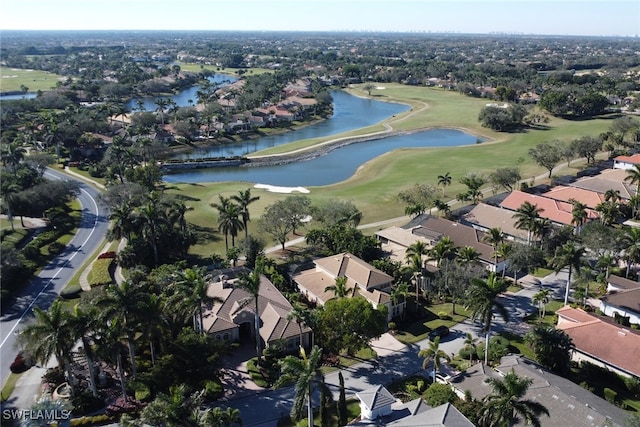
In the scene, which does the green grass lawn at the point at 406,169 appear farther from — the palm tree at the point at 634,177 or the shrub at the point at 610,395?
the shrub at the point at 610,395

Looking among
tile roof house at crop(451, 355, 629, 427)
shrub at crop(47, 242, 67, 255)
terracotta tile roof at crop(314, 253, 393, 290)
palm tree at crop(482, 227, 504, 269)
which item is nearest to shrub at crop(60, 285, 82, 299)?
shrub at crop(47, 242, 67, 255)

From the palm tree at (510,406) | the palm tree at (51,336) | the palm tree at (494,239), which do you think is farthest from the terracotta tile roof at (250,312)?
the palm tree at (494,239)

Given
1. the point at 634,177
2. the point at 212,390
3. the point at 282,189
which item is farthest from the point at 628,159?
the point at 212,390

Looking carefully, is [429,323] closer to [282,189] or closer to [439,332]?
[439,332]

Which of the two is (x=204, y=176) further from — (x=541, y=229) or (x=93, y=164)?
(x=541, y=229)

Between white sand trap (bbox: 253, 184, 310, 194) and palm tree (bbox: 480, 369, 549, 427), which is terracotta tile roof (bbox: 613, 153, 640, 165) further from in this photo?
palm tree (bbox: 480, 369, 549, 427)
